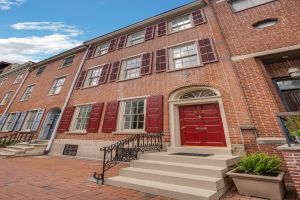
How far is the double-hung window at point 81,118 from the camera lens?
421 inches

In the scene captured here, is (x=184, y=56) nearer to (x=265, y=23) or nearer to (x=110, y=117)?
(x=265, y=23)

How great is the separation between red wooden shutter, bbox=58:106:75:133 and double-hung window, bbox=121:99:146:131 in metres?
4.19

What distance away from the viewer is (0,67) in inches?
1030

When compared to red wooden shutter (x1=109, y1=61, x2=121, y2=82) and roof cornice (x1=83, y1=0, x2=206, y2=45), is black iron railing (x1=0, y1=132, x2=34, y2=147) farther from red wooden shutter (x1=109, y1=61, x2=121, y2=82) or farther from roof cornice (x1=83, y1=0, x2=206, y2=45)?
roof cornice (x1=83, y1=0, x2=206, y2=45)

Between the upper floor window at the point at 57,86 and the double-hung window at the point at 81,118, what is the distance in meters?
4.02

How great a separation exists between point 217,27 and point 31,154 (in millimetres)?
13645

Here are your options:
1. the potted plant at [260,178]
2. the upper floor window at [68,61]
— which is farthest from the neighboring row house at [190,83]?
the potted plant at [260,178]

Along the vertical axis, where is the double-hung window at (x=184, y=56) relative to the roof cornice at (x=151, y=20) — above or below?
below

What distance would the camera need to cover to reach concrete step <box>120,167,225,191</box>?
378 cm

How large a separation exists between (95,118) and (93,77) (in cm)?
364

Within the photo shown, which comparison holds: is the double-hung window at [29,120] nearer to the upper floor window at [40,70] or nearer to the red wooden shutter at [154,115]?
the upper floor window at [40,70]

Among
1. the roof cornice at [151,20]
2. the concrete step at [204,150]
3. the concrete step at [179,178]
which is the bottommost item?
the concrete step at [179,178]

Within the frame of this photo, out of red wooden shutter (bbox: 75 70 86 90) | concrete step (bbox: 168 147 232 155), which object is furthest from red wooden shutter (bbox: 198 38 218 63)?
red wooden shutter (bbox: 75 70 86 90)

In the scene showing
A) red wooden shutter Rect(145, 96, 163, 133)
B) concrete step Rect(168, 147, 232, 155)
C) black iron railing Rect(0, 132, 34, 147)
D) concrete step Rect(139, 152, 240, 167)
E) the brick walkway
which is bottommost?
the brick walkway
